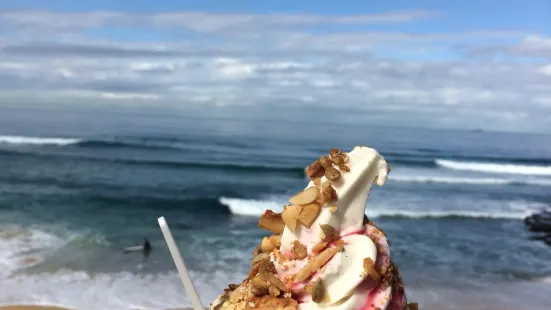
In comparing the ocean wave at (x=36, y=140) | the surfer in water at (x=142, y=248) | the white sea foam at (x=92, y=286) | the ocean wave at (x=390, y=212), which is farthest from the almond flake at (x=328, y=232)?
the ocean wave at (x=36, y=140)

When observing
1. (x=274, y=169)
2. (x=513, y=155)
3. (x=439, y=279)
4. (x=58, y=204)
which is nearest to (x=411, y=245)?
Answer: (x=439, y=279)

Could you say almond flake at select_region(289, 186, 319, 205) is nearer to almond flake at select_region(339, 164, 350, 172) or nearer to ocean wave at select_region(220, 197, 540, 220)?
almond flake at select_region(339, 164, 350, 172)

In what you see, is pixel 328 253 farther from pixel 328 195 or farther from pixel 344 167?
pixel 344 167

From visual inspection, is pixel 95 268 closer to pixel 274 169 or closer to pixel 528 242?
pixel 528 242

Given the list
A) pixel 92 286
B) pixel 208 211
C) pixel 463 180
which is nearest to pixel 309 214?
pixel 92 286

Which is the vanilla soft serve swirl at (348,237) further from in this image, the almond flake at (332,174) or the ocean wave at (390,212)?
the ocean wave at (390,212)

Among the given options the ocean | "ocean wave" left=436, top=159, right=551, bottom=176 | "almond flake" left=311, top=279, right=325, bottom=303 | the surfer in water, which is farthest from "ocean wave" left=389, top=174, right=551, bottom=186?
"almond flake" left=311, top=279, right=325, bottom=303
